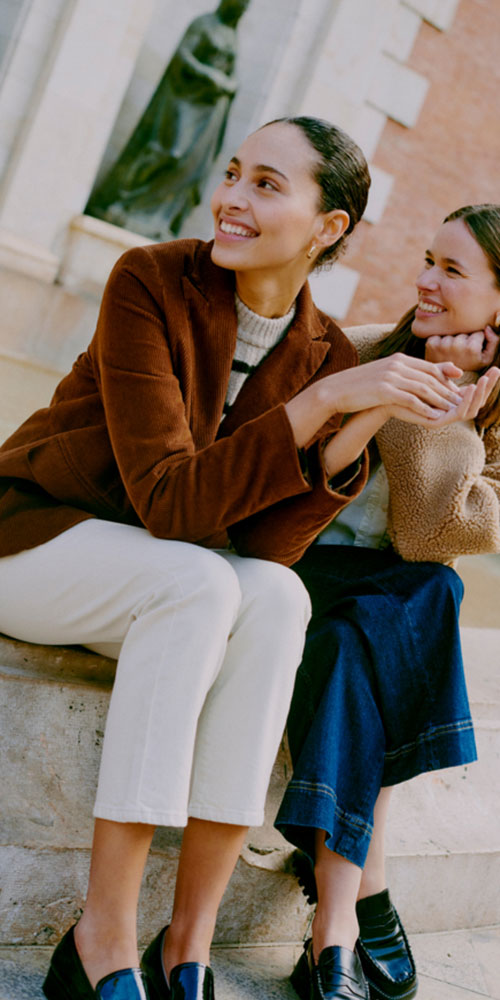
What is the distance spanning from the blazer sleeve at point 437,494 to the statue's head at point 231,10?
472cm

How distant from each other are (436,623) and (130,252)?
0.91 m

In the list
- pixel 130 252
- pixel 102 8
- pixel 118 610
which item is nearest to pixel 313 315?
pixel 130 252

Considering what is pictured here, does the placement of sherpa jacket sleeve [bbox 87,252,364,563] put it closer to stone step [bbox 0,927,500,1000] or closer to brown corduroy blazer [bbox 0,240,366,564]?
brown corduroy blazer [bbox 0,240,366,564]

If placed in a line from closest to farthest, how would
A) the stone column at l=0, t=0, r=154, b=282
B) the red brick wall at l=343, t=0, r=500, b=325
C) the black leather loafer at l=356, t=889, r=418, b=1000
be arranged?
the black leather loafer at l=356, t=889, r=418, b=1000 < the stone column at l=0, t=0, r=154, b=282 < the red brick wall at l=343, t=0, r=500, b=325

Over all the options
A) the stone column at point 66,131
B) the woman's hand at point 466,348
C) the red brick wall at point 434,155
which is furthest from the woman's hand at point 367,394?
the red brick wall at point 434,155

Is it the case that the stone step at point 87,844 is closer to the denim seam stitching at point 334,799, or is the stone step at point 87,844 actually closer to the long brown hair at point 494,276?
the denim seam stitching at point 334,799

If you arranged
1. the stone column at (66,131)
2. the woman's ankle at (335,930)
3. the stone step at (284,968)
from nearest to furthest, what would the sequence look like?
the stone step at (284,968), the woman's ankle at (335,930), the stone column at (66,131)

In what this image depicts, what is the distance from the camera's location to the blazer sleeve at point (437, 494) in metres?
2.05

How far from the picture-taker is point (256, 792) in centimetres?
153

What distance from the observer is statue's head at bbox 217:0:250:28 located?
590cm

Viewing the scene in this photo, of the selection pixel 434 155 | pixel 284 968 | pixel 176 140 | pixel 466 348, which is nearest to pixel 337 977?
pixel 284 968

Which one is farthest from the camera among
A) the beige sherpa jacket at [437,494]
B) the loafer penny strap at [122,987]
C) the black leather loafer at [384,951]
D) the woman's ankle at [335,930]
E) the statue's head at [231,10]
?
the statue's head at [231,10]

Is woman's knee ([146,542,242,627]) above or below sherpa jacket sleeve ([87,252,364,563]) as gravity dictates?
below

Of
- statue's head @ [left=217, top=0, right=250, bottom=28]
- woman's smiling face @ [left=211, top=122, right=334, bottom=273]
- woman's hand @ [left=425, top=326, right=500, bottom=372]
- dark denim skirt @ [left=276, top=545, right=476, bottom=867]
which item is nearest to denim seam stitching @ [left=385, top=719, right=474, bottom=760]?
dark denim skirt @ [left=276, top=545, right=476, bottom=867]
